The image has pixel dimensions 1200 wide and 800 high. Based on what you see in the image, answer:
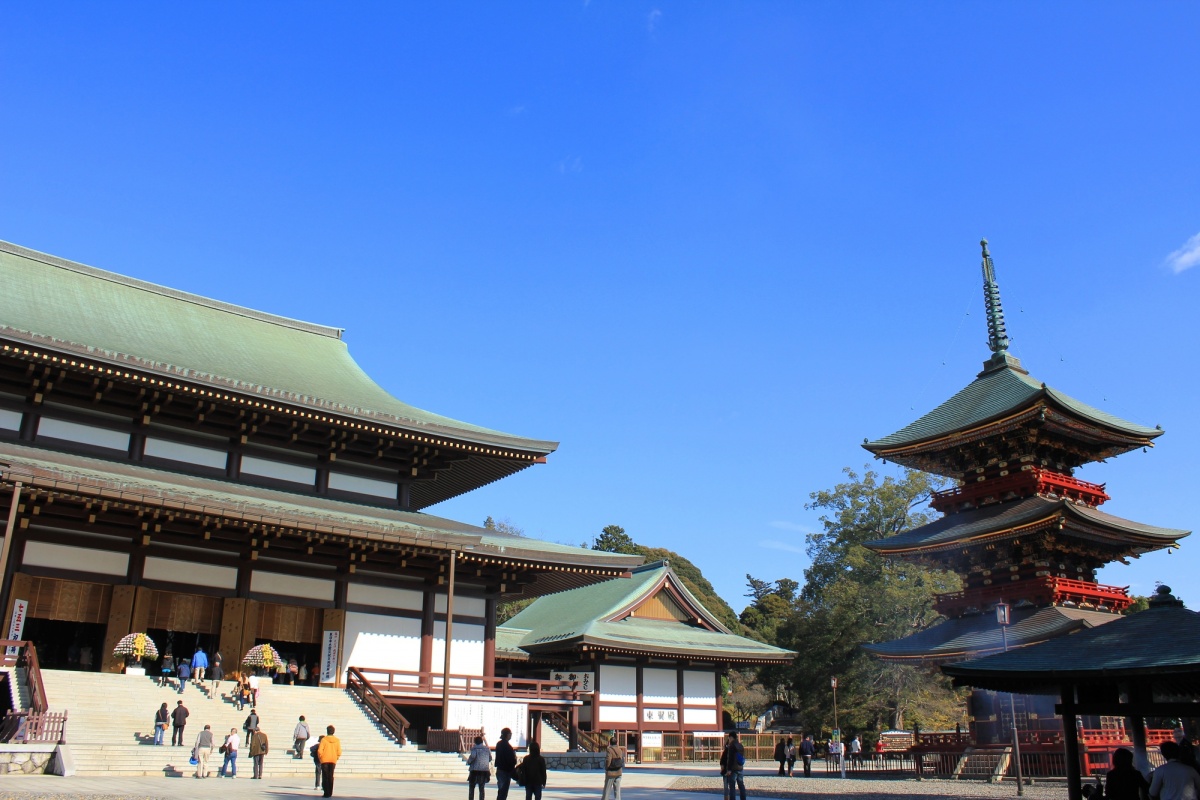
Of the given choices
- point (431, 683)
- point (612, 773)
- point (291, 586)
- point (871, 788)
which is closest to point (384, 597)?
point (291, 586)

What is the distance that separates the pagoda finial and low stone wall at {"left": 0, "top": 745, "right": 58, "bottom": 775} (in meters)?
37.4

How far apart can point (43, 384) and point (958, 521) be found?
30.8 metres

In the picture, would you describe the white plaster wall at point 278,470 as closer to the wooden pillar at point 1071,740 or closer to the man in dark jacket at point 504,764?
the man in dark jacket at point 504,764

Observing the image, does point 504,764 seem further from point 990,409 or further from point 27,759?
point 990,409

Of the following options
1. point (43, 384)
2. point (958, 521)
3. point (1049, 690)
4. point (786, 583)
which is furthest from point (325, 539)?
point (786, 583)

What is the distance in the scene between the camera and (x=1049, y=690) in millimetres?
14227

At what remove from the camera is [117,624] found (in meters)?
22.9

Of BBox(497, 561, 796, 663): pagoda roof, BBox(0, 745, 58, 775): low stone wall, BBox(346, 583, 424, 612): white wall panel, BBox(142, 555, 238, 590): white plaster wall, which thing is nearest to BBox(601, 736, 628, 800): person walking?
BBox(0, 745, 58, 775): low stone wall

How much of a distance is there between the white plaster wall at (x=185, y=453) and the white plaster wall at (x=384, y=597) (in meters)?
5.20

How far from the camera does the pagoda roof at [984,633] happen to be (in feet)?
97.0

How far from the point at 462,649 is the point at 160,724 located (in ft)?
33.4

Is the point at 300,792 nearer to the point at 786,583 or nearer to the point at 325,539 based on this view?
the point at 325,539

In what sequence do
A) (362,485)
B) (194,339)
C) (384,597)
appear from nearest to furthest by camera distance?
(384,597)
(362,485)
(194,339)

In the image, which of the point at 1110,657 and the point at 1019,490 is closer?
the point at 1110,657
